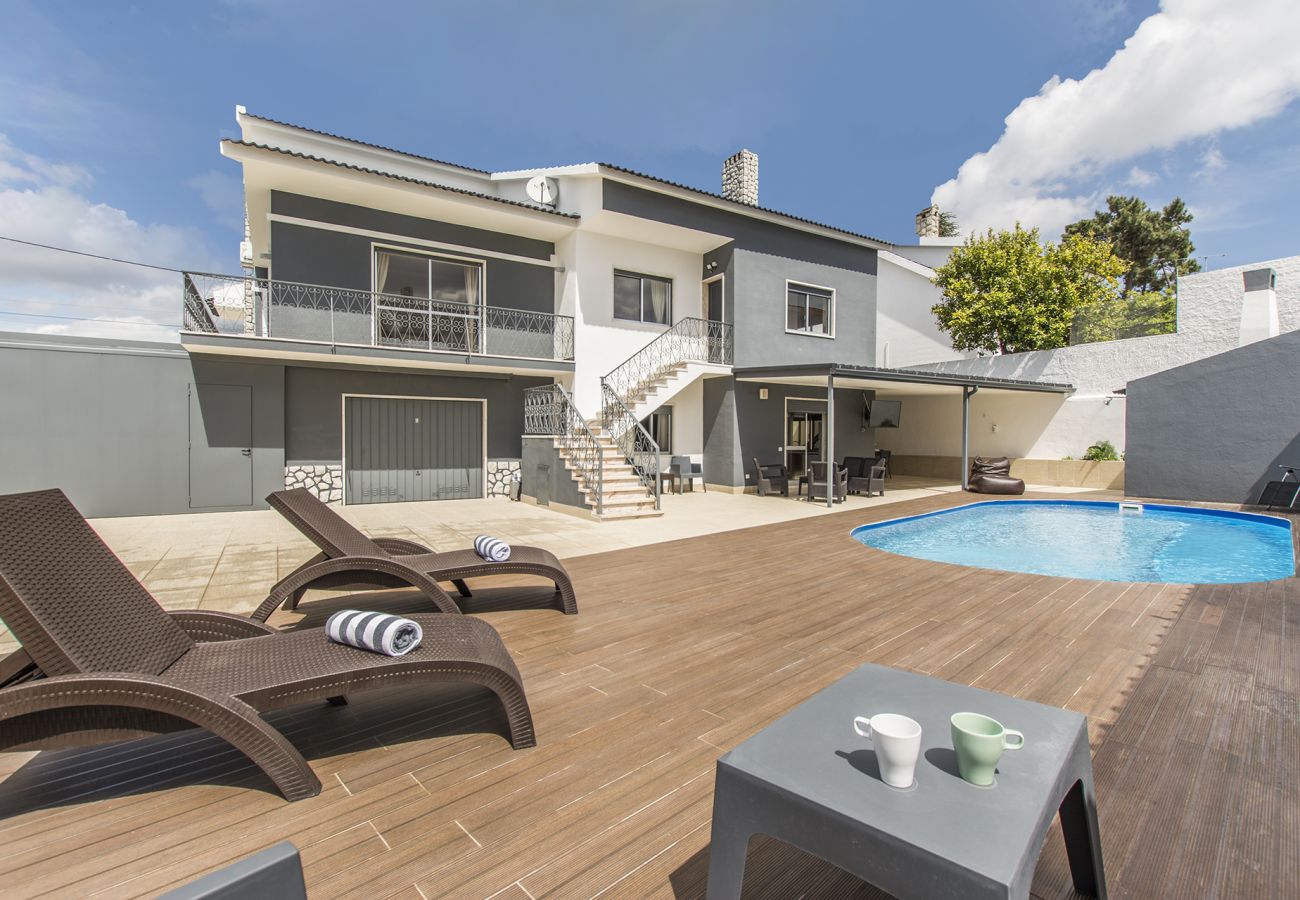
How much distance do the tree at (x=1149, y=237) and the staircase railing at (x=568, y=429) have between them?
3060 centimetres

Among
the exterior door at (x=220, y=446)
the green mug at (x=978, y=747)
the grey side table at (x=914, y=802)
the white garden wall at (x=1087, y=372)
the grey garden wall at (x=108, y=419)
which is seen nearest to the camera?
the grey side table at (x=914, y=802)

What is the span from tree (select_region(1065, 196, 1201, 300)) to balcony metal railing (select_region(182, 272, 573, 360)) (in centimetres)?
3026

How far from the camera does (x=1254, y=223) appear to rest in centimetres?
2478

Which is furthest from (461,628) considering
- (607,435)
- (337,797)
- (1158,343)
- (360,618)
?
(1158,343)

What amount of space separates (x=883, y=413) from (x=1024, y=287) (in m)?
6.09

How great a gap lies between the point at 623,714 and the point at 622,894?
1204 mm

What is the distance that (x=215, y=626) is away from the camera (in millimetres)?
3053

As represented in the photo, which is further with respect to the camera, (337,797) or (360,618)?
(360,618)

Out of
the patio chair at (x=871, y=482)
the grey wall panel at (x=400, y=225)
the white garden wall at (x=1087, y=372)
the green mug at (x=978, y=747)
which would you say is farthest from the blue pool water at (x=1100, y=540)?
the grey wall panel at (x=400, y=225)

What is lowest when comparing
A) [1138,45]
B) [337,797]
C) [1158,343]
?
[337,797]

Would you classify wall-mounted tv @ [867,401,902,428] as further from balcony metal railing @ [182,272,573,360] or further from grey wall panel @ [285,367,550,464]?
grey wall panel @ [285,367,550,464]

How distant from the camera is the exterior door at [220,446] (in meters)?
10.7

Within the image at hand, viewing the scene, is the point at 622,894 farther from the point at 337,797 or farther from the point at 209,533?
the point at 209,533

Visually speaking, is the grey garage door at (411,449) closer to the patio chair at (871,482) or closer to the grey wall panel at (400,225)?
the grey wall panel at (400,225)
